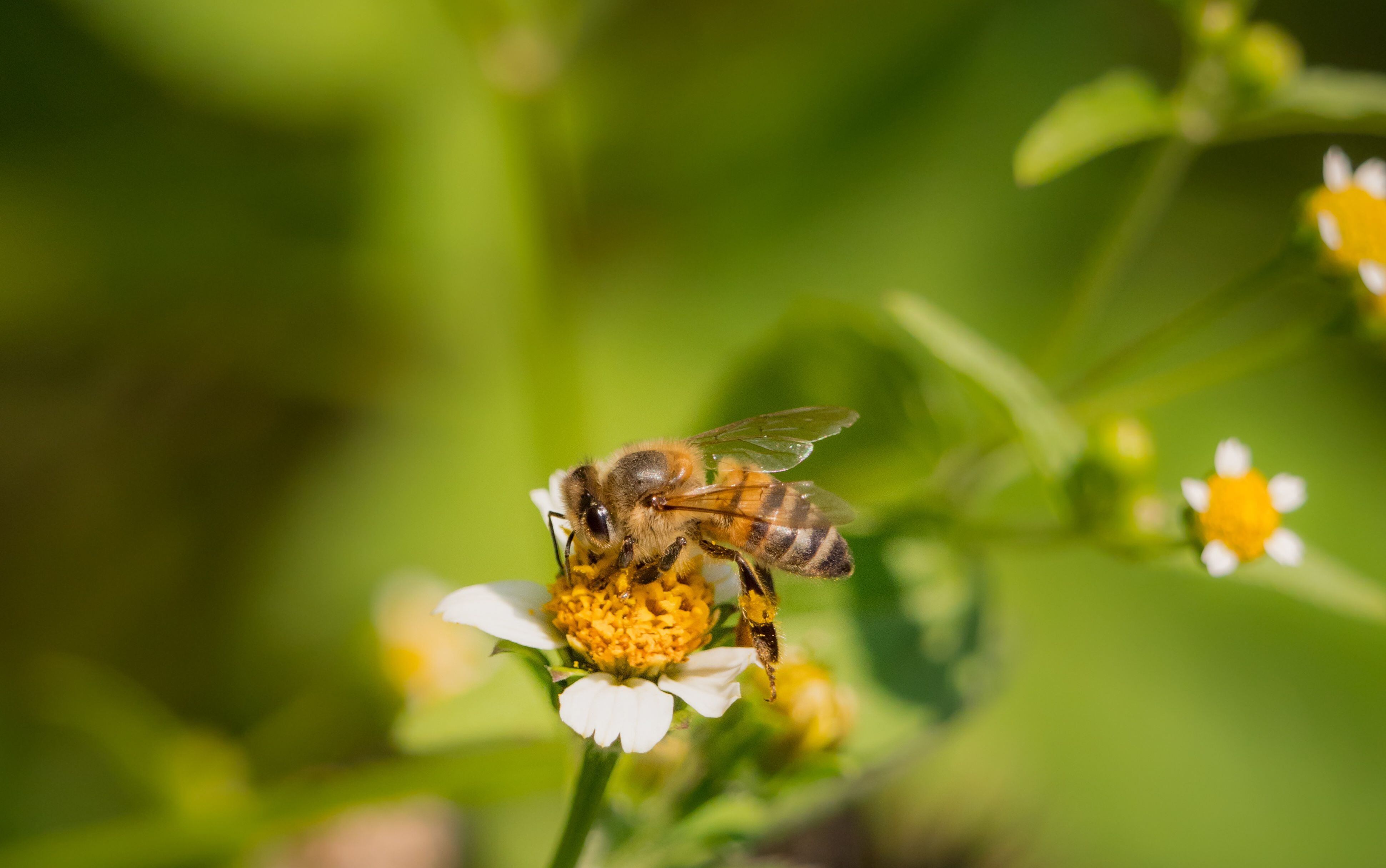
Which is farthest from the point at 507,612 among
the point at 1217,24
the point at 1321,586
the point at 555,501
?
the point at 1217,24

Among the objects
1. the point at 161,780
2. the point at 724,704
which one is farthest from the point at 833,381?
the point at 161,780

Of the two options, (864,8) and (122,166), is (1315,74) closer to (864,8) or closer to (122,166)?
(864,8)

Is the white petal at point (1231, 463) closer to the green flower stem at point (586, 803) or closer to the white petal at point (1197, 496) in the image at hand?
the white petal at point (1197, 496)

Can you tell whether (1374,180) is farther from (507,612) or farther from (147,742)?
(147,742)

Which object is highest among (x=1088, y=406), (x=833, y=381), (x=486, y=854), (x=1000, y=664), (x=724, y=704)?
(x=833, y=381)

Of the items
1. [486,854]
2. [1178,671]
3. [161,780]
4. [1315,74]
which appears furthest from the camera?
[1178,671]

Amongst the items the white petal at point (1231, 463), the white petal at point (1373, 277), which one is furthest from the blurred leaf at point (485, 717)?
the white petal at point (1373, 277)

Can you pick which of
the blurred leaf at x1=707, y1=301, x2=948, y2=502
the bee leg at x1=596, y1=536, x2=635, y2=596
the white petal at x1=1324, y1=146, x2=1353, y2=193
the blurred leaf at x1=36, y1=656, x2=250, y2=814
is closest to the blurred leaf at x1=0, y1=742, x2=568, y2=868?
the blurred leaf at x1=36, y1=656, x2=250, y2=814
